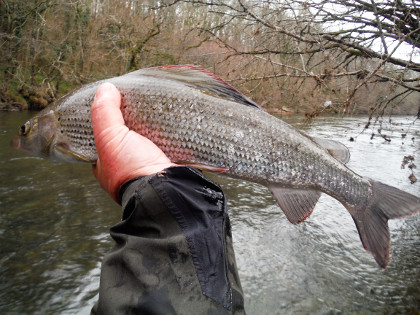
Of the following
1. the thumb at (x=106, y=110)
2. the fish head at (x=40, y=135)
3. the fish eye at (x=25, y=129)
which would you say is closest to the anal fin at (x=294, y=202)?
the thumb at (x=106, y=110)

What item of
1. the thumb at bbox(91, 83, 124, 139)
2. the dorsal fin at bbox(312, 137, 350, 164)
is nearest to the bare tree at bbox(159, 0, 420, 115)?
the dorsal fin at bbox(312, 137, 350, 164)

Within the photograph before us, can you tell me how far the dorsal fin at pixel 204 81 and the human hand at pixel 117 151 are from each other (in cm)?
50

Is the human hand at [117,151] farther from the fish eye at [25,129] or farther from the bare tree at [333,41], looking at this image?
the bare tree at [333,41]

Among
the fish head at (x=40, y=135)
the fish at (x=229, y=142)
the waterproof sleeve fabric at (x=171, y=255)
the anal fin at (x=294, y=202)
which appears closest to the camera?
the waterproof sleeve fabric at (x=171, y=255)

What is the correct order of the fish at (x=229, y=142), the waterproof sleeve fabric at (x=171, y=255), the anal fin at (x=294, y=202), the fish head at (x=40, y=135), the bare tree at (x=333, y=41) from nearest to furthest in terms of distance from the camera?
the waterproof sleeve fabric at (x=171, y=255) < the fish at (x=229, y=142) < the anal fin at (x=294, y=202) < the fish head at (x=40, y=135) < the bare tree at (x=333, y=41)

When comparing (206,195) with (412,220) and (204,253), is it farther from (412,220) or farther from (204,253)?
(412,220)

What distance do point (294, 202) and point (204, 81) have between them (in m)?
1.12

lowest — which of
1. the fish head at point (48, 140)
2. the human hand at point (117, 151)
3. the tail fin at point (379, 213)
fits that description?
the tail fin at point (379, 213)

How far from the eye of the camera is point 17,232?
453 cm

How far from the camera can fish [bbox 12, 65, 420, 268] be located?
2123 mm

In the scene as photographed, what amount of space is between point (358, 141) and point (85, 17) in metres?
19.5

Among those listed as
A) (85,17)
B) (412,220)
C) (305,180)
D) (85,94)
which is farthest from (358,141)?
(85,17)

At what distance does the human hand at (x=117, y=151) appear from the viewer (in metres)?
1.63

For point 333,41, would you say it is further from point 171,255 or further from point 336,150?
point 171,255
